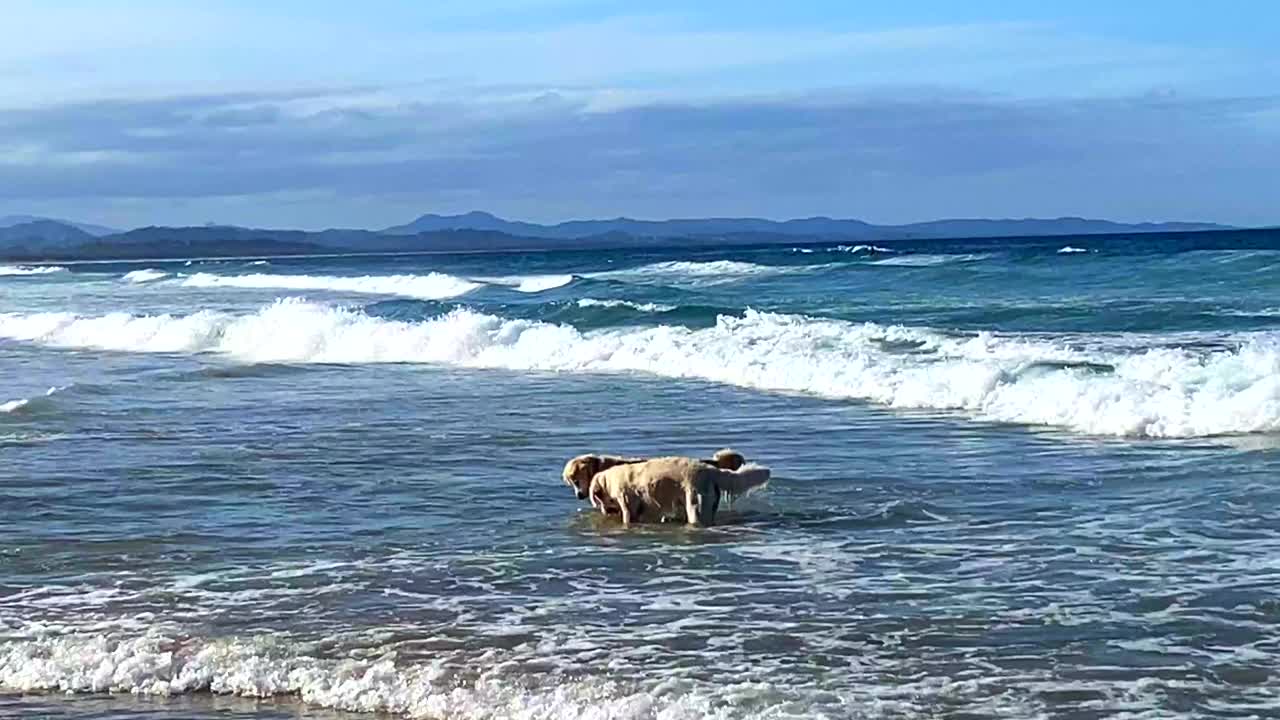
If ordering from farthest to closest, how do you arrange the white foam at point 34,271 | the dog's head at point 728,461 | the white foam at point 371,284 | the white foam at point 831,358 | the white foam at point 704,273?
the white foam at point 34,271 < the white foam at point 371,284 < the white foam at point 704,273 < the white foam at point 831,358 < the dog's head at point 728,461

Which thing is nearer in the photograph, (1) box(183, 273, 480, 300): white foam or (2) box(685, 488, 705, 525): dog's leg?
(2) box(685, 488, 705, 525): dog's leg

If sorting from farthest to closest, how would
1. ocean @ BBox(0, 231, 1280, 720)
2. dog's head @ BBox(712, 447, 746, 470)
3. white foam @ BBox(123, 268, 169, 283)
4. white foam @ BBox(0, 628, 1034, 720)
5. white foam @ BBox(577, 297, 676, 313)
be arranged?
white foam @ BBox(123, 268, 169, 283), white foam @ BBox(577, 297, 676, 313), dog's head @ BBox(712, 447, 746, 470), ocean @ BBox(0, 231, 1280, 720), white foam @ BBox(0, 628, 1034, 720)

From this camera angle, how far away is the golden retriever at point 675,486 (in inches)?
455

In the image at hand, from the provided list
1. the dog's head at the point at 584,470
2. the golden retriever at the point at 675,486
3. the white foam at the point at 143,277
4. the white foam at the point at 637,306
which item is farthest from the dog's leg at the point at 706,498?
the white foam at the point at 143,277

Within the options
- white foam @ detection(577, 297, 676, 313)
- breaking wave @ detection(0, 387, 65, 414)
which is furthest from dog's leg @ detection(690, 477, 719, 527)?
white foam @ detection(577, 297, 676, 313)

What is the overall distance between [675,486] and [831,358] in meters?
10.7

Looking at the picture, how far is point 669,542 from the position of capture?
11078 mm

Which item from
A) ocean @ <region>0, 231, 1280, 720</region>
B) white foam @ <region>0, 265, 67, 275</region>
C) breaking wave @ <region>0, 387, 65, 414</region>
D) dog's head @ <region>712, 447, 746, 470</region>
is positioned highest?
white foam @ <region>0, 265, 67, 275</region>

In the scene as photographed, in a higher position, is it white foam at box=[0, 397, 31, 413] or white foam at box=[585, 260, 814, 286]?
white foam at box=[585, 260, 814, 286]

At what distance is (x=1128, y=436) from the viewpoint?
15.8 metres

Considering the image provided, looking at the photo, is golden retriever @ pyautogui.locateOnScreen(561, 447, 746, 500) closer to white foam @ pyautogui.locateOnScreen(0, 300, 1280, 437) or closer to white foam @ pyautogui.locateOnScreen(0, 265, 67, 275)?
white foam @ pyautogui.locateOnScreen(0, 300, 1280, 437)

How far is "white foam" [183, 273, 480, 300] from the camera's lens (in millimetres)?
58906

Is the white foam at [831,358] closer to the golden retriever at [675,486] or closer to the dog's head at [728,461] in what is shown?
the dog's head at [728,461]

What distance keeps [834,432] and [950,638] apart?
7978 mm
